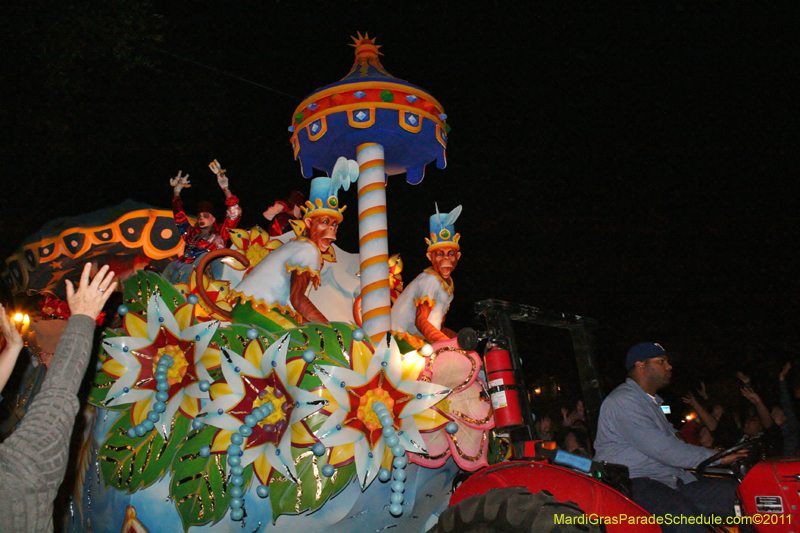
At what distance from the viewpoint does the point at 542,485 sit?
2.66m

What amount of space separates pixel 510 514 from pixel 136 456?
6.28ft

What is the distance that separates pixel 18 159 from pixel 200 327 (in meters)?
4.52

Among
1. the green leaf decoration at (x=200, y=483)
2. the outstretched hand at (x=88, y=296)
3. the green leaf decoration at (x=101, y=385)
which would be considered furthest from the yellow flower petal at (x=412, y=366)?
the green leaf decoration at (x=101, y=385)

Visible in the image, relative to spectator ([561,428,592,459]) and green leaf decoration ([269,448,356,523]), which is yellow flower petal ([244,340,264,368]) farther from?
spectator ([561,428,592,459])

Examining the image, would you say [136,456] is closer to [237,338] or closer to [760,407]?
[237,338]

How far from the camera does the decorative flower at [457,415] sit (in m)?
2.97

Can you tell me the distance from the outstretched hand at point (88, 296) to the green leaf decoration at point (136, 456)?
111cm

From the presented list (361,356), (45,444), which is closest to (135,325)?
(361,356)

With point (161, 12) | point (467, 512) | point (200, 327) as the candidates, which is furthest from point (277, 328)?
point (161, 12)

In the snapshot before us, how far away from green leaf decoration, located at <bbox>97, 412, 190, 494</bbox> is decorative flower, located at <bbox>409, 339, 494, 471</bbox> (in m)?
1.23

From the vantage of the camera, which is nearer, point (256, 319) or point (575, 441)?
point (256, 319)

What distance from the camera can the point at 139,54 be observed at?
6.97 meters

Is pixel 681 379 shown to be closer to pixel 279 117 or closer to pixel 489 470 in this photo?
pixel 279 117

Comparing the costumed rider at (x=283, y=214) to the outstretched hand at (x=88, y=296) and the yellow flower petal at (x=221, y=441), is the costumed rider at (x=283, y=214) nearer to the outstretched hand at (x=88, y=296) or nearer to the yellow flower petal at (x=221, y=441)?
the yellow flower petal at (x=221, y=441)
